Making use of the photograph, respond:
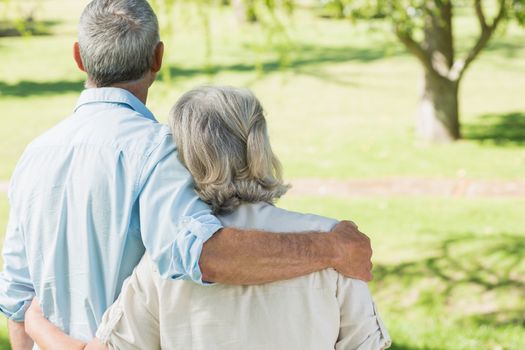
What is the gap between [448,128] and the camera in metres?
15.2

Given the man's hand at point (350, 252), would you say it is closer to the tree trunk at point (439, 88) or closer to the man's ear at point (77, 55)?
the man's ear at point (77, 55)

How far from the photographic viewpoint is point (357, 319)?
2385 millimetres

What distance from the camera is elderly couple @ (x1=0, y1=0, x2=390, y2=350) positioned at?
2289mm

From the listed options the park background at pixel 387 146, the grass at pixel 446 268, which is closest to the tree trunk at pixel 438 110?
the park background at pixel 387 146

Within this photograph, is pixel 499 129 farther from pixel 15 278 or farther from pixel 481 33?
pixel 15 278

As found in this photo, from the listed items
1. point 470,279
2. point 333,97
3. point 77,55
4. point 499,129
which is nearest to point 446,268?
point 470,279

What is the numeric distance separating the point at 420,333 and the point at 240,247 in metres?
4.35

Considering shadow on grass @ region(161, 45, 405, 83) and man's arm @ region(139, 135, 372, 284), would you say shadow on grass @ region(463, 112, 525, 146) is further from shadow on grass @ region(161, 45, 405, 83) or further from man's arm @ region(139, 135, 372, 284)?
man's arm @ region(139, 135, 372, 284)

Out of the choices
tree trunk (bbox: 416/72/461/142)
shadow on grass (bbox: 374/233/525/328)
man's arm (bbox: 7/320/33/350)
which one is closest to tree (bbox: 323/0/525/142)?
tree trunk (bbox: 416/72/461/142)

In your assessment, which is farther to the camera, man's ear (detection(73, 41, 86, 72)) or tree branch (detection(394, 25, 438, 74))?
tree branch (detection(394, 25, 438, 74))

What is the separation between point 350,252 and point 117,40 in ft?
2.79

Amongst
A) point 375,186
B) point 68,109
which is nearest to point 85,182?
point 375,186

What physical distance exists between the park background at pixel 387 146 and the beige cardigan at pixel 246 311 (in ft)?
9.91

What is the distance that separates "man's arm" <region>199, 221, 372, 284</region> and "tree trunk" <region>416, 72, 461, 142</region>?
12737 millimetres
